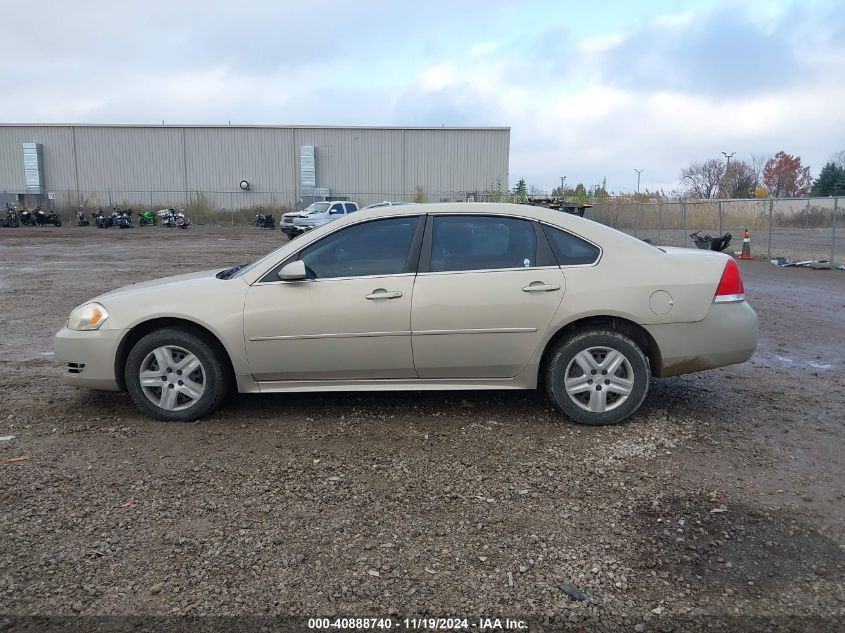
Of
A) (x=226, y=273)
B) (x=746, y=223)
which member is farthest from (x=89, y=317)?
(x=746, y=223)

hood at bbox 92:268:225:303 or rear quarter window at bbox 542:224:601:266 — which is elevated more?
rear quarter window at bbox 542:224:601:266

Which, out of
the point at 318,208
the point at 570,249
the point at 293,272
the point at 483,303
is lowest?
the point at 483,303

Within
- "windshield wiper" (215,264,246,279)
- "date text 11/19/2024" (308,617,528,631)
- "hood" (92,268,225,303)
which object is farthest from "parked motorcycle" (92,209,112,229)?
"date text 11/19/2024" (308,617,528,631)

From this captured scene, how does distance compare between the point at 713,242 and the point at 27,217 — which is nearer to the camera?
the point at 713,242

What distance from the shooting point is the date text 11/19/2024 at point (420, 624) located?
2.59m

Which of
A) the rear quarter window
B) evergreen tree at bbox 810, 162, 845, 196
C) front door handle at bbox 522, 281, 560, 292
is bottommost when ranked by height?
front door handle at bbox 522, 281, 560, 292

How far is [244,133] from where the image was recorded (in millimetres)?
50938

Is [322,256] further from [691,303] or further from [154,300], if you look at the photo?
[691,303]

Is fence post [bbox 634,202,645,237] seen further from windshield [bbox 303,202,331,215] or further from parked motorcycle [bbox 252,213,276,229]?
parked motorcycle [bbox 252,213,276,229]

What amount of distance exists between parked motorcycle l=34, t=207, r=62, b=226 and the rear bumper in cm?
4625

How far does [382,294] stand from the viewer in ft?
15.2

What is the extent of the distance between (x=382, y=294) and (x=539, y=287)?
43.4 inches

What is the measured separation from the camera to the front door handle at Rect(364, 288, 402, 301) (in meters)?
4.64

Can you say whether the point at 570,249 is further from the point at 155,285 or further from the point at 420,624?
the point at 155,285
